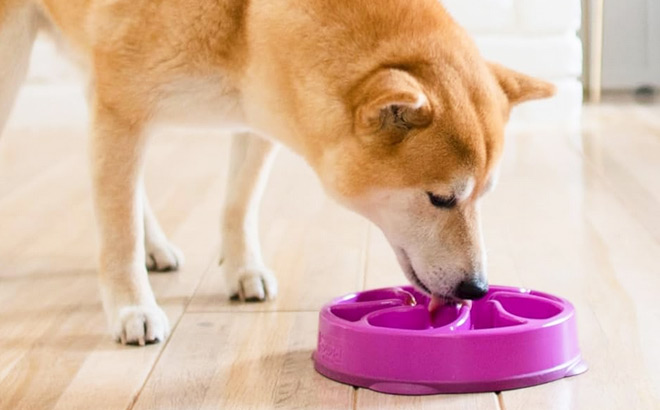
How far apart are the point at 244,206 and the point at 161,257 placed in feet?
0.85

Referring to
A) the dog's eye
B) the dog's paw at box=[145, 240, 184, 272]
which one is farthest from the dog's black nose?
the dog's paw at box=[145, 240, 184, 272]

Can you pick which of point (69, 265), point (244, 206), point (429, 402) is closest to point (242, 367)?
point (429, 402)

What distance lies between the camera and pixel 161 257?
238cm

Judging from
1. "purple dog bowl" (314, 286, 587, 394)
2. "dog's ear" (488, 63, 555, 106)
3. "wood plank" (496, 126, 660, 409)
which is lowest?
"wood plank" (496, 126, 660, 409)

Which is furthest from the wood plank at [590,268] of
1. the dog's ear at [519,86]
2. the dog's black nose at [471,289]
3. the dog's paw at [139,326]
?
the dog's paw at [139,326]

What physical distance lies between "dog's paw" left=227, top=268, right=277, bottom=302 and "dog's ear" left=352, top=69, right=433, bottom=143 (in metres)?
0.54

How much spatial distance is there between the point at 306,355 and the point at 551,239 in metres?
0.91

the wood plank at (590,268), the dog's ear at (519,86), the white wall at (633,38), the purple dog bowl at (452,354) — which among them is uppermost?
the dog's ear at (519,86)

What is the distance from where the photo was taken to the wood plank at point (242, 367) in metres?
1.62

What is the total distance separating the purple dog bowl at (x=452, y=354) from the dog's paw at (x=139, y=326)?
1.08 feet

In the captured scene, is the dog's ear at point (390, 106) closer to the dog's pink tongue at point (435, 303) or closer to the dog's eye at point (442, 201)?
the dog's eye at point (442, 201)

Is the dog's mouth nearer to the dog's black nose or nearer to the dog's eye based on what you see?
the dog's black nose

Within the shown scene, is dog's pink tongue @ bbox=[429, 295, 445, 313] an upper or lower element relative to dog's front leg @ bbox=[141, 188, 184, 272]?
upper

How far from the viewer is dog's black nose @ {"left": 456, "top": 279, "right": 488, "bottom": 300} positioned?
1693 millimetres
